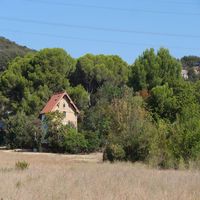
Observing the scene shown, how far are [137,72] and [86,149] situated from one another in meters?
15.9

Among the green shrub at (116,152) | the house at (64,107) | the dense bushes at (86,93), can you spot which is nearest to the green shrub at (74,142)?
the dense bushes at (86,93)

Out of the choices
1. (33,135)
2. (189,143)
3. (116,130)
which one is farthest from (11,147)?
(189,143)

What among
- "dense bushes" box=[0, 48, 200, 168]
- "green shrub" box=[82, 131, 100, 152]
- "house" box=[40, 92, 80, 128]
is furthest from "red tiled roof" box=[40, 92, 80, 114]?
"green shrub" box=[82, 131, 100, 152]

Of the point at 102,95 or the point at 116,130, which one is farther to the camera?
the point at 102,95

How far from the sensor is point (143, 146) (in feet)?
115

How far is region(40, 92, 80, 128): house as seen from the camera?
2527 inches

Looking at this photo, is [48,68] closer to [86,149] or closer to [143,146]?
[86,149]

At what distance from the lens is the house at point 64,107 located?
6419 cm

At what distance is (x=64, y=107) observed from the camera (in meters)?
67.2

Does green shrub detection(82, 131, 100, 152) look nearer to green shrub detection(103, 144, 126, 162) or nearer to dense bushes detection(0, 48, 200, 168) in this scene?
dense bushes detection(0, 48, 200, 168)

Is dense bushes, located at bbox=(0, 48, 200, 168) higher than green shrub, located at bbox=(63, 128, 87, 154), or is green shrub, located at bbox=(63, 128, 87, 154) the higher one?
dense bushes, located at bbox=(0, 48, 200, 168)

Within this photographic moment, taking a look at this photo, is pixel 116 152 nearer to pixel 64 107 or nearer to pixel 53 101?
pixel 53 101

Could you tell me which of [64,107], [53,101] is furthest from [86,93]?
[53,101]

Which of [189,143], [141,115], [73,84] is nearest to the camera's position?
[189,143]
